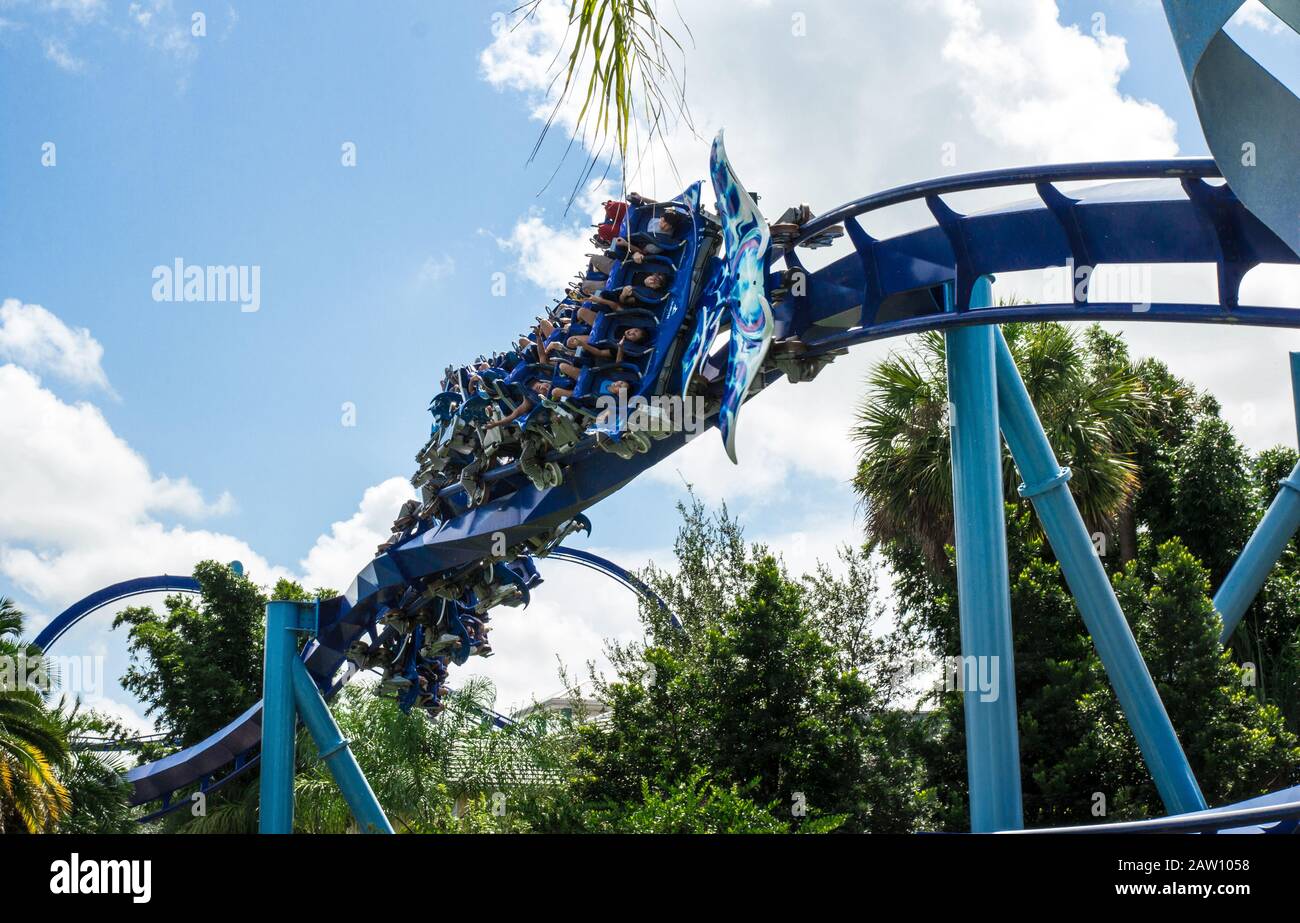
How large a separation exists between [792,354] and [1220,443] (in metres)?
13.6

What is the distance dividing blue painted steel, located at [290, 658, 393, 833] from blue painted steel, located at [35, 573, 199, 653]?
31.8 ft

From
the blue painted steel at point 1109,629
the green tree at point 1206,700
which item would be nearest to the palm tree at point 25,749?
the blue painted steel at point 1109,629

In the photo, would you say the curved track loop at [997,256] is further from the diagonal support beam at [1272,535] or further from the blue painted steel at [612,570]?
the blue painted steel at [612,570]

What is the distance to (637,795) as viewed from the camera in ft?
48.4

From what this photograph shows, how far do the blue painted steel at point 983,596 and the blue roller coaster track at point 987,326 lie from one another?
13 millimetres

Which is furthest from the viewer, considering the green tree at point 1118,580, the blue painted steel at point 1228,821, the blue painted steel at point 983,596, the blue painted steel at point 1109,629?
the green tree at point 1118,580

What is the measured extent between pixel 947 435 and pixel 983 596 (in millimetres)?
7997

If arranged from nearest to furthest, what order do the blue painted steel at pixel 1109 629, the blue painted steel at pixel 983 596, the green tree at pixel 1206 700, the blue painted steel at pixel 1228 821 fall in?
the blue painted steel at pixel 1228 821 < the blue painted steel at pixel 983 596 < the blue painted steel at pixel 1109 629 < the green tree at pixel 1206 700

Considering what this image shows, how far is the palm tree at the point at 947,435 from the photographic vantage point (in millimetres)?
15797

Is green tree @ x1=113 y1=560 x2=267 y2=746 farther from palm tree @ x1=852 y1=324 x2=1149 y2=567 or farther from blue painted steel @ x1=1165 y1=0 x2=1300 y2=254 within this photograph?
blue painted steel @ x1=1165 y1=0 x2=1300 y2=254

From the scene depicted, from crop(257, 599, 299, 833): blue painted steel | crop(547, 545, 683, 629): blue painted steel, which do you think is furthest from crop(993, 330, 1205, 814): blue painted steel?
crop(547, 545, 683, 629): blue painted steel

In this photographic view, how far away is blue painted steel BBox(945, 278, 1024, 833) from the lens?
314 inches
